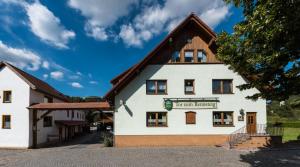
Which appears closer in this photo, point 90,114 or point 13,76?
point 13,76

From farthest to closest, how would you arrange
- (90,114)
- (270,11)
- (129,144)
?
(90,114)
(129,144)
(270,11)

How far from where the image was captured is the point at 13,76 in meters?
21.9

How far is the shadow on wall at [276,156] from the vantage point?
12820 millimetres

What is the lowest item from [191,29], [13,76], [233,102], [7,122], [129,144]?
[129,144]

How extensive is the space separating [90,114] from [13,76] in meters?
34.5

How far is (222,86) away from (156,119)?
20.4 ft

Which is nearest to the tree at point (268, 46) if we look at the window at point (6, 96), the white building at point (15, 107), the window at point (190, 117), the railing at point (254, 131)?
the railing at point (254, 131)

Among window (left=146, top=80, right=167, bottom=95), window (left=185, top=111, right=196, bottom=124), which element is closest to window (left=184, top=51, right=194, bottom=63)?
window (left=146, top=80, right=167, bottom=95)

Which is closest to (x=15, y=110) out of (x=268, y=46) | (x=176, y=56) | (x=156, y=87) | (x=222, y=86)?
(x=156, y=87)

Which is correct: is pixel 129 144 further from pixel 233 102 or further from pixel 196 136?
pixel 233 102

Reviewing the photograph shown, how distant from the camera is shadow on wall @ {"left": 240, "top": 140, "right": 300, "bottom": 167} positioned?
12.8 meters

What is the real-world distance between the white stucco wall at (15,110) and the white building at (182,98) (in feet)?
24.9

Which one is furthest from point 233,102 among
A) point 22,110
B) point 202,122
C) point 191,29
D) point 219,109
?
point 22,110

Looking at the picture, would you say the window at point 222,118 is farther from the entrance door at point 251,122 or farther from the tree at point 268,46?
the tree at point 268,46
